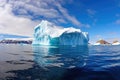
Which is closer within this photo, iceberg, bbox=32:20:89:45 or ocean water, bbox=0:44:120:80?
ocean water, bbox=0:44:120:80

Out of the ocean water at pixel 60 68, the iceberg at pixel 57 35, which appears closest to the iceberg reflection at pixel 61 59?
the ocean water at pixel 60 68

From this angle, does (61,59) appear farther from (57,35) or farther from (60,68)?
(57,35)

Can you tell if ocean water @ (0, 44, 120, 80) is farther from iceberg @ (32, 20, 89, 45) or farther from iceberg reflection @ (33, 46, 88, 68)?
iceberg @ (32, 20, 89, 45)

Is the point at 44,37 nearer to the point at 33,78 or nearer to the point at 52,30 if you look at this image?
the point at 52,30

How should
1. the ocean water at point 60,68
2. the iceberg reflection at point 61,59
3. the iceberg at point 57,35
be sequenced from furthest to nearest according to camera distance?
the iceberg at point 57,35, the iceberg reflection at point 61,59, the ocean water at point 60,68

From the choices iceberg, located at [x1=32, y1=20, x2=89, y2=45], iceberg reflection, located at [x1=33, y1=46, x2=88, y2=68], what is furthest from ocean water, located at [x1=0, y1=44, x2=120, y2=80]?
iceberg, located at [x1=32, y1=20, x2=89, y2=45]

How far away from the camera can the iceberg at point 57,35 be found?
209ft

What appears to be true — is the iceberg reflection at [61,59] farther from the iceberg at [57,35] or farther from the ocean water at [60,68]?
the iceberg at [57,35]

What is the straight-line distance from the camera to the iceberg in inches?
2507

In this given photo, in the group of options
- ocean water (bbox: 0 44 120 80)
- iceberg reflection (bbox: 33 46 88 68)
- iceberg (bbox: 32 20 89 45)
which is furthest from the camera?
iceberg (bbox: 32 20 89 45)

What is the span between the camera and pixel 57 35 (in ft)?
203

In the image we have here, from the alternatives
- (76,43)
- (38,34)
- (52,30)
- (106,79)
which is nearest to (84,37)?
(76,43)

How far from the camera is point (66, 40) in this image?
2660 inches

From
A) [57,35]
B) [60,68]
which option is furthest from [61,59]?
[57,35]
